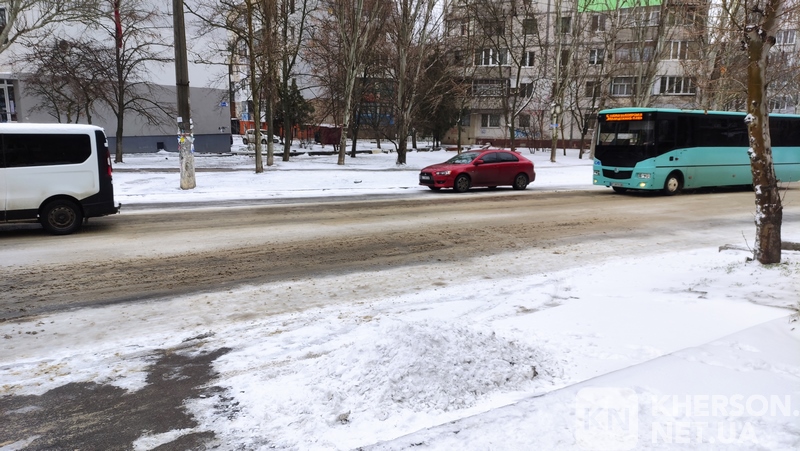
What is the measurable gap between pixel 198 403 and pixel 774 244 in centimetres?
715

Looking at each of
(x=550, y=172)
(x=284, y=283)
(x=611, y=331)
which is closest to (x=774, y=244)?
(x=611, y=331)

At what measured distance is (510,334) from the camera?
4902 mm

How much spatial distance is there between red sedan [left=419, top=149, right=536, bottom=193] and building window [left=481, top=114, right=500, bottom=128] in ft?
148

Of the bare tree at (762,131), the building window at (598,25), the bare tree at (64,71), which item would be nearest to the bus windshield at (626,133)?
the bare tree at (762,131)

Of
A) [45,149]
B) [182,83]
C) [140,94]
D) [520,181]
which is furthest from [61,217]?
[140,94]

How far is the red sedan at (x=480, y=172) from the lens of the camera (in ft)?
60.9

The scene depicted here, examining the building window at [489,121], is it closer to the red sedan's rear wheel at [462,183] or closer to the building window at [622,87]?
the building window at [622,87]

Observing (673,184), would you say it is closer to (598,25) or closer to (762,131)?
(762,131)

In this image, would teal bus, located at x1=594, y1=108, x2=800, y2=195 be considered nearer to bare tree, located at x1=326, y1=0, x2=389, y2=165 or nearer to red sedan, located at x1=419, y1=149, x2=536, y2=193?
red sedan, located at x1=419, y1=149, x2=536, y2=193

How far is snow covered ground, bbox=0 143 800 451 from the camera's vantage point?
3.32 meters

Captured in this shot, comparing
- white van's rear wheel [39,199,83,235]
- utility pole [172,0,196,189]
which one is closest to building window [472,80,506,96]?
utility pole [172,0,196,189]

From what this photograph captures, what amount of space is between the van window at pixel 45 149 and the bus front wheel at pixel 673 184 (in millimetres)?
16783

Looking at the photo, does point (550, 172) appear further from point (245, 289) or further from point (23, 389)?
point (23, 389)

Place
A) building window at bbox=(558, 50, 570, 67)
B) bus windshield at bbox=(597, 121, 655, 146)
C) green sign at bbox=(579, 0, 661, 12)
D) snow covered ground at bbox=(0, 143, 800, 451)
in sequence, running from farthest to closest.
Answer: building window at bbox=(558, 50, 570, 67), green sign at bbox=(579, 0, 661, 12), bus windshield at bbox=(597, 121, 655, 146), snow covered ground at bbox=(0, 143, 800, 451)
